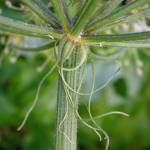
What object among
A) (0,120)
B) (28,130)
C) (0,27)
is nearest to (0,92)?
(0,120)

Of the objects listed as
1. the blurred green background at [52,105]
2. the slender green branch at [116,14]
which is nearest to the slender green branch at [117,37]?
the slender green branch at [116,14]

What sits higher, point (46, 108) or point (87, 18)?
point (87, 18)

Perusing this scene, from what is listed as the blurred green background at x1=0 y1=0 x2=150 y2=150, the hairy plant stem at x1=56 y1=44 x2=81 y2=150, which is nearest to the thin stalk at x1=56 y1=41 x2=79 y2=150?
the hairy plant stem at x1=56 y1=44 x2=81 y2=150

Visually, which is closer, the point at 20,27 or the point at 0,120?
the point at 20,27

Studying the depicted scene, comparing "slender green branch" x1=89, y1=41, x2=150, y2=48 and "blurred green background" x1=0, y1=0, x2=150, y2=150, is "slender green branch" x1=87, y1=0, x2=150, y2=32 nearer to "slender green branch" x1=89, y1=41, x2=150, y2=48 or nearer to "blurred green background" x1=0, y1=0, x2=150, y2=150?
"slender green branch" x1=89, y1=41, x2=150, y2=48

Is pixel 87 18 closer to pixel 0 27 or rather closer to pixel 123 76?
pixel 0 27

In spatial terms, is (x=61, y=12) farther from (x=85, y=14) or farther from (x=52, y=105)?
(x=52, y=105)

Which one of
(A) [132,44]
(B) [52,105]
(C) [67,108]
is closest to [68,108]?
(C) [67,108]
